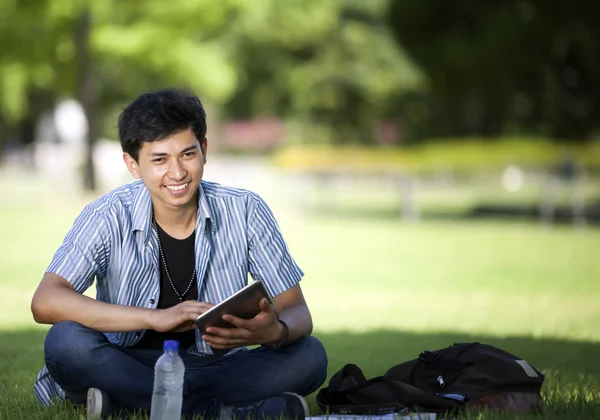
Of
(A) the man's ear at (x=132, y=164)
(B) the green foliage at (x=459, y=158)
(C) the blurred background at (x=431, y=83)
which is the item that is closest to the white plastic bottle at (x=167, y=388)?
(A) the man's ear at (x=132, y=164)

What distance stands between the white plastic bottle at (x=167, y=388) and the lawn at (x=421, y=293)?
497 mm

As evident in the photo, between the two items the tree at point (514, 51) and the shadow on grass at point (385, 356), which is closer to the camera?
the shadow on grass at point (385, 356)

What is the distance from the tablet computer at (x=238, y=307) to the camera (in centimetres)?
398

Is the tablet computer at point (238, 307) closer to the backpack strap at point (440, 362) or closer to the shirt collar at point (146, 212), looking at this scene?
the shirt collar at point (146, 212)

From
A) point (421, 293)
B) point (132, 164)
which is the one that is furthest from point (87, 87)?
point (132, 164)

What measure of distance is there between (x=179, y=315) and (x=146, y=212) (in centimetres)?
66

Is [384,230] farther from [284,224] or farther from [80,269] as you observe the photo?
[80,269]

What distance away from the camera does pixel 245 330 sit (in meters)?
4.11

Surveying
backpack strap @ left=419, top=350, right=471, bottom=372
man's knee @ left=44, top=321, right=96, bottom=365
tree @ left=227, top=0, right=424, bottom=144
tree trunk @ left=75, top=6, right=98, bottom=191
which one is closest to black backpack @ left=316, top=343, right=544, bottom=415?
backpack strap @ left=419, top=350, right=471, bottom=372

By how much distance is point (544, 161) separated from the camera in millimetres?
23391

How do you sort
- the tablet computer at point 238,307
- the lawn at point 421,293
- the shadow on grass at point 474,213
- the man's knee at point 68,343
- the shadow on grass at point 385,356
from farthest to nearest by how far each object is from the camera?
the shadow on grass at point 474,213, the lawn at point 421,293, the shadow on grass at point 385,356, the man's knee at point 68,343, the tablet computer at point 238,307

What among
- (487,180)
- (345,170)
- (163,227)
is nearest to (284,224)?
(345,170)

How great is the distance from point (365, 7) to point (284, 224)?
115 feet

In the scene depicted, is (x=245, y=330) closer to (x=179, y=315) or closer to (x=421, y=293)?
(x=179, y=315)
